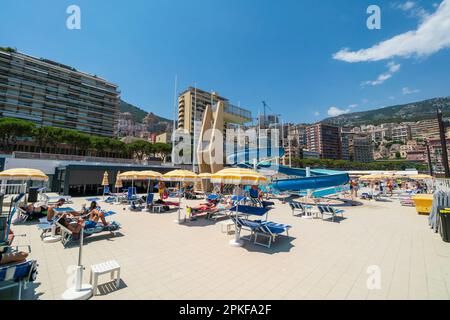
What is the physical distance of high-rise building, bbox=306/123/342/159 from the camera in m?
166

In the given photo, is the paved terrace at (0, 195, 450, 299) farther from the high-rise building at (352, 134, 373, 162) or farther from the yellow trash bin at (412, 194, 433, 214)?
the high-rise building at (352, 134, 373, 162)

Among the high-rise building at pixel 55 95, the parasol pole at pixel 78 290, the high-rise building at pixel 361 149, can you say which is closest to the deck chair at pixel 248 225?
the parasol pole at pixel 78 290

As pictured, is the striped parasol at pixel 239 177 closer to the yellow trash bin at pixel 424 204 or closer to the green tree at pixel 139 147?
the yellow trash bin at pixel 424 204

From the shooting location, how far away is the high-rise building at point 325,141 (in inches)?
6531

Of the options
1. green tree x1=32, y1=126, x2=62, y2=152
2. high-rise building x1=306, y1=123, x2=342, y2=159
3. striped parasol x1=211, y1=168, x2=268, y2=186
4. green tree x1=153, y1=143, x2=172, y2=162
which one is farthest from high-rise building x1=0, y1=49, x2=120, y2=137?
high-rise building x1=306, y1=123, x2=342, y2=159

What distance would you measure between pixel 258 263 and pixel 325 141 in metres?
180

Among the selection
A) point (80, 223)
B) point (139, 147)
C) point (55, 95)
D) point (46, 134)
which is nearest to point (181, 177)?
point (80, 223)

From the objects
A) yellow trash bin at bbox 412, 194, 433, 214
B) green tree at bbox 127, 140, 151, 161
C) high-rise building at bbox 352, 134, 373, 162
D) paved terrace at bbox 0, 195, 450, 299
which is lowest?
paved terrace at bbox 0, 195, 450, 299

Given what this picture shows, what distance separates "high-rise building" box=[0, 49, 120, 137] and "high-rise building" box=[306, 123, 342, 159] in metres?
144

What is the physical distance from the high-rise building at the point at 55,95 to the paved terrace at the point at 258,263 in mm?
84316

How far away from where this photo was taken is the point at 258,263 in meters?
5.74

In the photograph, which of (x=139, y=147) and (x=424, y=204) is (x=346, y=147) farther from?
(x=424, y=204)

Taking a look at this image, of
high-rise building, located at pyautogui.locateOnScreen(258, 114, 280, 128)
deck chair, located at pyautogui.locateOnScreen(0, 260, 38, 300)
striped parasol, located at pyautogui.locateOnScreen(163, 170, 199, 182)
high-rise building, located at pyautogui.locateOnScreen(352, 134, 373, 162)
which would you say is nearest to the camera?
deck chair, located at pyautogui.locateOnScreen(0, 260, 38, 300)
